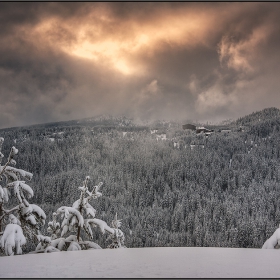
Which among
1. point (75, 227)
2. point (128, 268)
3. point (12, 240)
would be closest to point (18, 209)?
point (12, 240)

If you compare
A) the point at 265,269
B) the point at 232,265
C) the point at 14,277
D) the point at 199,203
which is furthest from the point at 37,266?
the point at 199,203

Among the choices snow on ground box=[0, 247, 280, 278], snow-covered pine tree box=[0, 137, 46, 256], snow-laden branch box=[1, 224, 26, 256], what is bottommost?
snow on ground box=[0, 247, 280, 278]

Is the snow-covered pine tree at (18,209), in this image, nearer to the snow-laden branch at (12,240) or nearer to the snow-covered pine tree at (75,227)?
the snow-laden branch at (12,240)

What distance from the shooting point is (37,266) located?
6.54 m

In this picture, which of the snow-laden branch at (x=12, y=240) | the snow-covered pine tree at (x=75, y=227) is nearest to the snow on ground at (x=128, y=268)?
the snow-laden branch at (x=12, y=240)

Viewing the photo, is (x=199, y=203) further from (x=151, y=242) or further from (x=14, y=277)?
(x=14, y=277)

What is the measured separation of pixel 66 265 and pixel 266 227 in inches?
5455

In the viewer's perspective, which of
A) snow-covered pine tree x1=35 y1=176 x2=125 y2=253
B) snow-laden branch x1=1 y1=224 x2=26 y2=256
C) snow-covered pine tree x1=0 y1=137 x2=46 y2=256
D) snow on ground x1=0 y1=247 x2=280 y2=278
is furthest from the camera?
snow-covered pine tree x1=35 y1=176 x2=125 y2=253

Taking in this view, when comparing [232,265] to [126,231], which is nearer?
[232,265]

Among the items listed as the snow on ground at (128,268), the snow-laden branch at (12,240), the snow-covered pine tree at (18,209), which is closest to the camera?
the snow on ground at (128,268)

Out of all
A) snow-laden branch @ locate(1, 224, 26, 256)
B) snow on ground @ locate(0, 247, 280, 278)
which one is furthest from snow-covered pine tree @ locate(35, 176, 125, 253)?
snow-laden branch @ locate(1, 224, 26, 256)

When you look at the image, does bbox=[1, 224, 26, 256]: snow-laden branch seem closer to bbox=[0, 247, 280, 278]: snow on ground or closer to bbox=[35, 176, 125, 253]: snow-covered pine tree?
bbox=[0, 247, 280, 278]: snow on ground

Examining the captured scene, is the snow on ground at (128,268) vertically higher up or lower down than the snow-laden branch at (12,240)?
lower down

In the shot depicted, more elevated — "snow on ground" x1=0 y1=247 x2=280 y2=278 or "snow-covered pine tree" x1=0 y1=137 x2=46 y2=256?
"snow-covered pine tree" x1=0 y1=137 x2=46 y2=256
